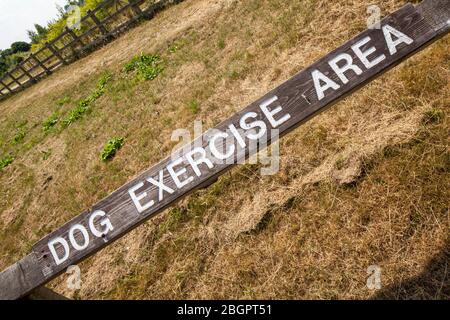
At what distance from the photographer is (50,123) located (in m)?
10.3

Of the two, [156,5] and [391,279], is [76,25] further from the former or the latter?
[391,279]

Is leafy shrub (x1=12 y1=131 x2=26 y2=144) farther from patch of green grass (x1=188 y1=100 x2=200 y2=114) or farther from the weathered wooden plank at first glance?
the weathered wooden plank

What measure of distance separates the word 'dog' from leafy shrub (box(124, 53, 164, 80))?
20.6ft

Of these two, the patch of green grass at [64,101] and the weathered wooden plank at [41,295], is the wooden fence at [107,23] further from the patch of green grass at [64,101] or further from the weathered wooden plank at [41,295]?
the weathered wooden plank at [41,295]

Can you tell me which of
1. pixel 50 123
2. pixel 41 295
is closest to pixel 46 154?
pixel 50 123

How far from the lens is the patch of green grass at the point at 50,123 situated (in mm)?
10141

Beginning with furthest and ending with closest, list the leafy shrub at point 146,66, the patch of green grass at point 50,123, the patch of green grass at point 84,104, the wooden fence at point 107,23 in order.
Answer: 1. the wooden fence at point 107,23
2. the patch of green grass at point 50,123
3. the patch of green grass at point 84,104
4. the leafy shrub at point 146,66

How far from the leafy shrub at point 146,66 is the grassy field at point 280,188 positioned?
2.27 ft

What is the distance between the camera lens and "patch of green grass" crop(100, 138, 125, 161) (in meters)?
6.61

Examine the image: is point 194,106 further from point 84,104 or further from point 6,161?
point 6,161

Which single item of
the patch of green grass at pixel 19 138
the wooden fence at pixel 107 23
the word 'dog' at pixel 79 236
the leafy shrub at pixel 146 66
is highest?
the word 'dog' at pixel 79 236

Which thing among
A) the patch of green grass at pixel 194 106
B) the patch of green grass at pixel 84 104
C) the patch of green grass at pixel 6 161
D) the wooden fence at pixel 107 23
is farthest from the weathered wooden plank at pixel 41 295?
the wooden fence at pixel 107 23

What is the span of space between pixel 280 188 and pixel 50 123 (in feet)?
28.7

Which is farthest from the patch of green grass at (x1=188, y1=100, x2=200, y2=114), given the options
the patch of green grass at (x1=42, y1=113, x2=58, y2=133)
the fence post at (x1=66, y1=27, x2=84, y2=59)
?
the fence post at (x1=66, y1=27, x2=84, y2=59)
